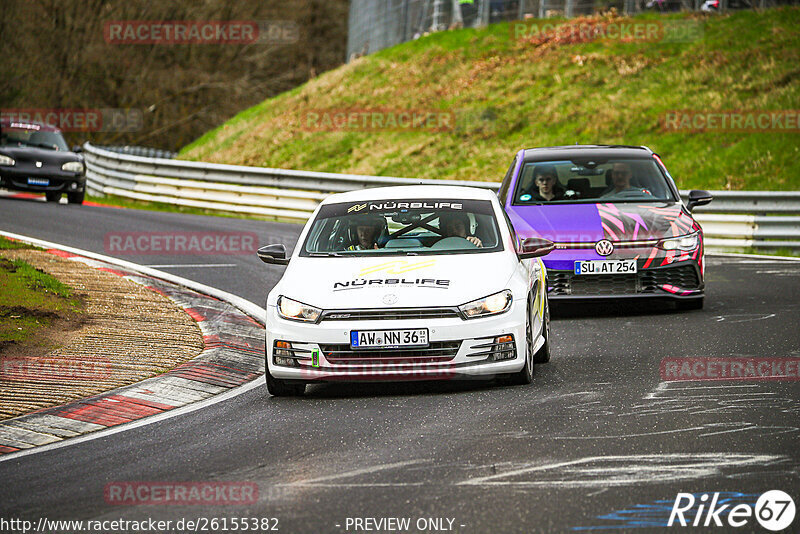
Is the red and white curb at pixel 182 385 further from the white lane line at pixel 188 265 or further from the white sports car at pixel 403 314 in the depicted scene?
the white lane line at pixel 188 265

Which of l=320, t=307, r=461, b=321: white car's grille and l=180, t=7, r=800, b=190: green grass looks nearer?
l=320, t=307, r=461, b=321: white car's grille

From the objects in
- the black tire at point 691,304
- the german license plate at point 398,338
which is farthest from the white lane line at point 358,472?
the black tire at point 691,304

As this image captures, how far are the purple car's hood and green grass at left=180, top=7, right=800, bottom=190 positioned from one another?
12.7 m

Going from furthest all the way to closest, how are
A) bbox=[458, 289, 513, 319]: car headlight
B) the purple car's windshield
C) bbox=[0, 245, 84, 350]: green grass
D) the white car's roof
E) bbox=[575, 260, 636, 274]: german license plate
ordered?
the purple car's windshield, bbox=[575, 260, 636, 274]: german license plate, bbox=[0, 245, 84, 350]: green grass, the white car's roof, bbox=[458, 289, 513, 319]: car headlight

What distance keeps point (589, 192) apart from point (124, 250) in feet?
23.9

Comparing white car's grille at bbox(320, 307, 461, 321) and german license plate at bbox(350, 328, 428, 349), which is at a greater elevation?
white car's grille at bbox(320, 307, 461, 321)

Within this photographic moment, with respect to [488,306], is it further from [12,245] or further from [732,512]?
[12,245]

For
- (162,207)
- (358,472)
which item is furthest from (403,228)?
(162,207)

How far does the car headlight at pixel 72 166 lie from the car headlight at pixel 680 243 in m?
16.5

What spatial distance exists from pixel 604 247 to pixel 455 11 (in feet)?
107

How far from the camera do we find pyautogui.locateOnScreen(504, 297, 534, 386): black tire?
8.48 meters

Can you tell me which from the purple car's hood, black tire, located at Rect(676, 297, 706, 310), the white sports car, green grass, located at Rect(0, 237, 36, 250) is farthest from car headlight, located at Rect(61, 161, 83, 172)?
the white sports car

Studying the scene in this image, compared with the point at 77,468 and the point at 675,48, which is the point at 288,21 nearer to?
the point at 675,48

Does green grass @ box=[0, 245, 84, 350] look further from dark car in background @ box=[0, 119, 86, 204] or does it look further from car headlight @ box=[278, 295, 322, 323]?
dark car in background @ box=[0, 119, 86, 204]
